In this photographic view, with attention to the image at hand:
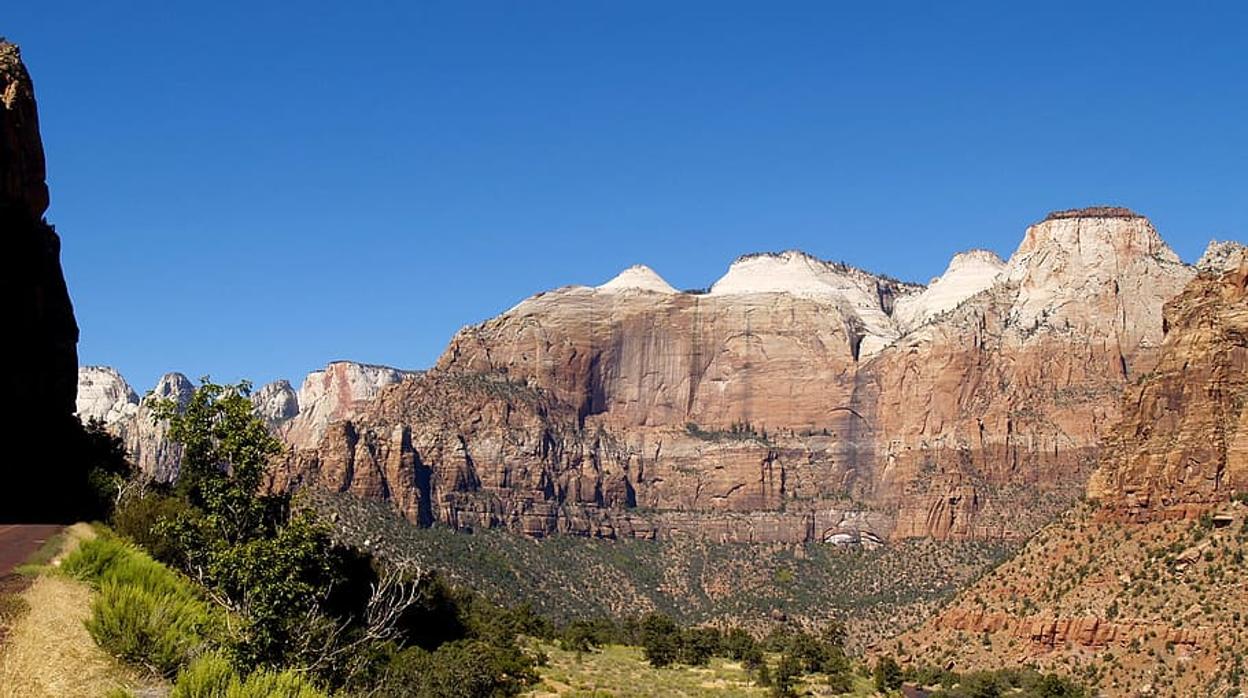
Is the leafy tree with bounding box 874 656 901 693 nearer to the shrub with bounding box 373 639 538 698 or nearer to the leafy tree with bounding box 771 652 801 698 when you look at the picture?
the leafy tree with bounding box 771 652 801 698

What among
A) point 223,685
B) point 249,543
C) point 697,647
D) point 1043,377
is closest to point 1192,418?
point 697,647

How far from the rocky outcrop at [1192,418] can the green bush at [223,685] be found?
295 ft

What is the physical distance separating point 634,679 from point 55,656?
5186 centimetres

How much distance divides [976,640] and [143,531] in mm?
77554

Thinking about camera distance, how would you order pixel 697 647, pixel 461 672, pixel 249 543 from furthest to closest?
1. pixel 697 647
2. pixel 461 672
3. pixel 249 543

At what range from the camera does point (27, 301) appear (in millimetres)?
50188

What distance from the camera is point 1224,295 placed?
101m

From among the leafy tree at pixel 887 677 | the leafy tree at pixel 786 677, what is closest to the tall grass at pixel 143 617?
the leafy tree at pixel 786 677

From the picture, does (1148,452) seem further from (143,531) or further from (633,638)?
(143,531)

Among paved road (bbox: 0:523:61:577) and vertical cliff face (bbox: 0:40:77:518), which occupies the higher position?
vertical cliff face (bbox: 0:40:77:518)

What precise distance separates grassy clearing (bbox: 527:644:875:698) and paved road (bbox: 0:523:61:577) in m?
25.1

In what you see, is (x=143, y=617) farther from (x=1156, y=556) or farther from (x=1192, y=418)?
(x=1192, y=418)

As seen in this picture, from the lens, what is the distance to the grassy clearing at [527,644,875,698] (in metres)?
58.2

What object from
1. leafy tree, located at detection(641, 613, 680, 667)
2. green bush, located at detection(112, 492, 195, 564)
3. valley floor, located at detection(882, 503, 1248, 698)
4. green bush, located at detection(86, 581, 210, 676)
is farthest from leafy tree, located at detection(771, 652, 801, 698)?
green bush, located at detection(86, 581, 210, 676)
